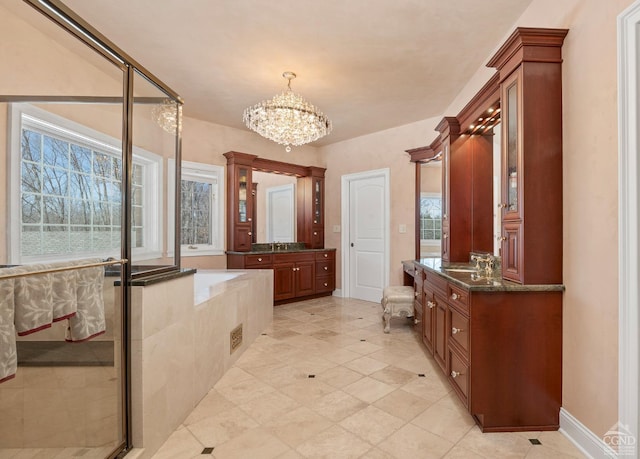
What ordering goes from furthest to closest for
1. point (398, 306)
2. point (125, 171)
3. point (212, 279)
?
point (212, 279) < point (398, 306) < point (125, 171)

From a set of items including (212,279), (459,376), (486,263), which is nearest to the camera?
(459,376)

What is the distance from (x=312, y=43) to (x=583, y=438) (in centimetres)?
320

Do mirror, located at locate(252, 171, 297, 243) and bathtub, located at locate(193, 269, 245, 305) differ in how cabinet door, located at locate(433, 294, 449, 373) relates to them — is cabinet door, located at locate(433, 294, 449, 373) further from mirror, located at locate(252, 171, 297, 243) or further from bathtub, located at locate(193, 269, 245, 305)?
mirror, located at locate(252, 171, 297, 243)

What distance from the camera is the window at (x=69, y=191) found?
5.66 feet

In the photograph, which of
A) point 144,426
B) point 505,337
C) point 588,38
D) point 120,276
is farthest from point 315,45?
point 144,426

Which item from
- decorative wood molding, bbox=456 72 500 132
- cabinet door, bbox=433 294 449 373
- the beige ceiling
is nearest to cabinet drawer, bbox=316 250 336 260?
the beige ceiling

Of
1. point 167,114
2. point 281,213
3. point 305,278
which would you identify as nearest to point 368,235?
point 305,278

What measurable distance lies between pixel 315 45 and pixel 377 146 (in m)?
2.64

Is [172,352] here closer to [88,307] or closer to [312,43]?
[88,307]

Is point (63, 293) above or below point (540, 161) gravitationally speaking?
below

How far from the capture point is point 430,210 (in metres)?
4.49

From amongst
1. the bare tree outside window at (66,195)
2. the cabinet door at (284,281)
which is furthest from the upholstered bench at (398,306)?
the bare tree outside window at (66,195)

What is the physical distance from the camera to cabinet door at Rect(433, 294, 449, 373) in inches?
96.0

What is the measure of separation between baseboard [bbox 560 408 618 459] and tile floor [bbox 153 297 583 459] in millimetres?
44
